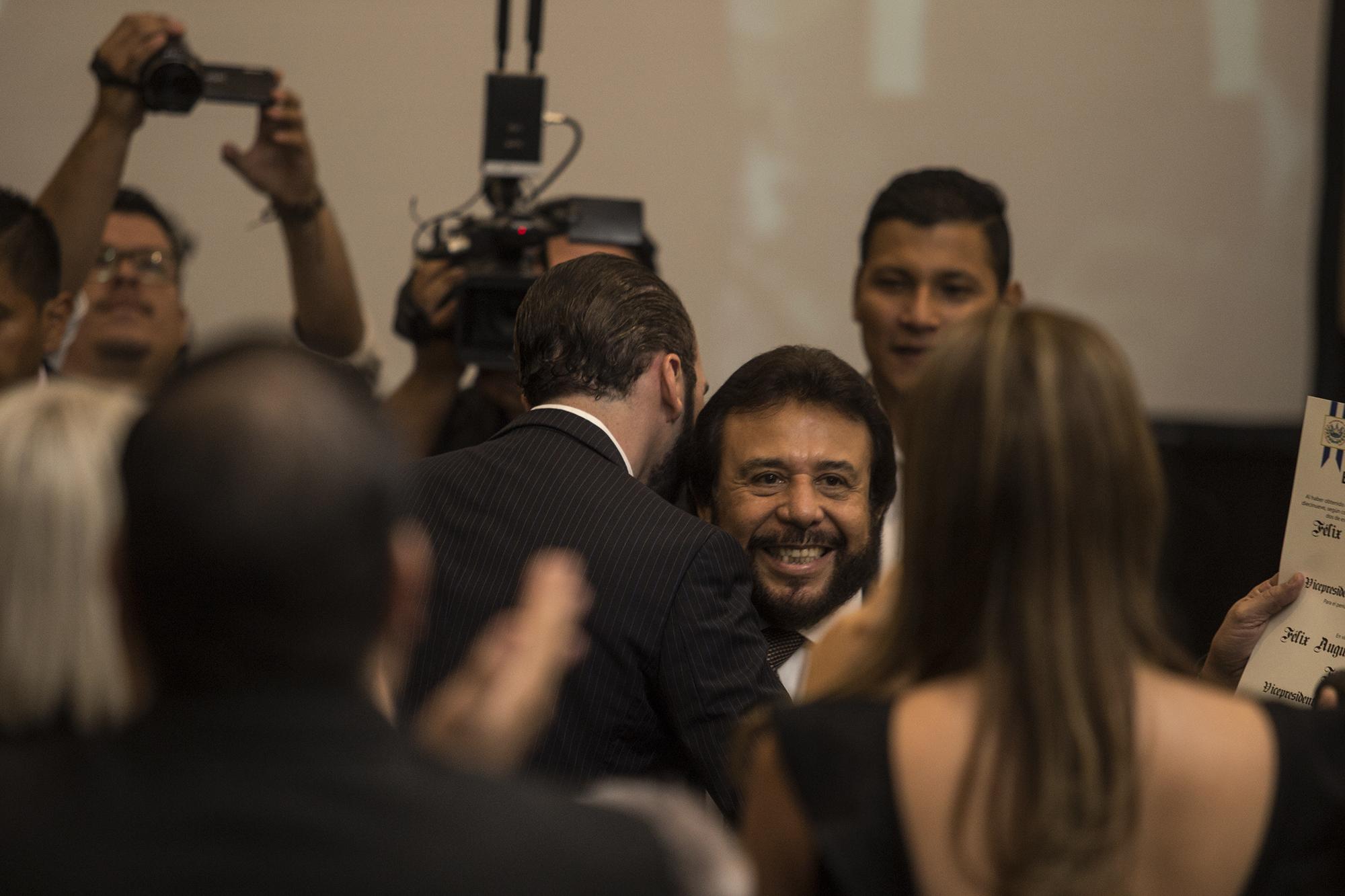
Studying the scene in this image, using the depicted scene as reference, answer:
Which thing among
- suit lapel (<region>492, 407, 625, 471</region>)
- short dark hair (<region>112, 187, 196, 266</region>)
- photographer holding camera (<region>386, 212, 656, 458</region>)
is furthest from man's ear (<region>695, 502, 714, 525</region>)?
short dark hair (<region>112, 187, 196, 266</region>)

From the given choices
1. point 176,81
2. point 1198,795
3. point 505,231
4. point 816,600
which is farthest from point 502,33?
point 1198,795

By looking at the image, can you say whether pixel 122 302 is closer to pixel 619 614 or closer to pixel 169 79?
pixel 169 79

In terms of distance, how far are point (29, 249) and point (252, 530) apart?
165 centimetres

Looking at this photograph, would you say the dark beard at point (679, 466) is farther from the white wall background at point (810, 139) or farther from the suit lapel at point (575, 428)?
the white wall background at point (810, 139)

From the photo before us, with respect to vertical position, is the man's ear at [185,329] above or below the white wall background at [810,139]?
below

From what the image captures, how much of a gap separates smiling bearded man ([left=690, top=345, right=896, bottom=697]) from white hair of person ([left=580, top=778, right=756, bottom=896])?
109cm

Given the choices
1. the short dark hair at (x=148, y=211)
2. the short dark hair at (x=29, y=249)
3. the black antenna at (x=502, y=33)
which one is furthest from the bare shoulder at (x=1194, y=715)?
the short dark hair at (x=148, y=211)

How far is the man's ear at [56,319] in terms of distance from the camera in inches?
89.5

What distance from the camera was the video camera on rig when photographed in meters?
2.47

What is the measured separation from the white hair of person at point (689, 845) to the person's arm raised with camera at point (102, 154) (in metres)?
1.89

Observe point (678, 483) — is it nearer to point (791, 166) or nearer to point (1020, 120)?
point (791, 166)

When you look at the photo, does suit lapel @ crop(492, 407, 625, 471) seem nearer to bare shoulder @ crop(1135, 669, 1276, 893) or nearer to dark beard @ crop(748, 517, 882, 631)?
dark beard @ crop(748, 517, 882, 631)

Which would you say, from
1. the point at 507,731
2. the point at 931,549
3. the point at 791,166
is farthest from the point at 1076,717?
the point at 791,166

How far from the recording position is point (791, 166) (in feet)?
12.9
